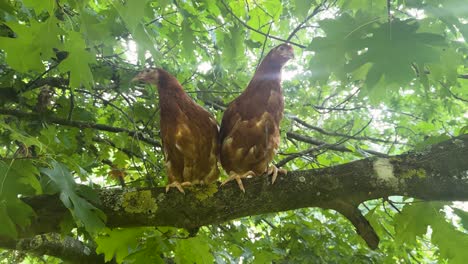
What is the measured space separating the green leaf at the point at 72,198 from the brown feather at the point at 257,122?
1074 millimetres

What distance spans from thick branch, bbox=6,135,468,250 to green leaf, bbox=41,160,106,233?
27 cm

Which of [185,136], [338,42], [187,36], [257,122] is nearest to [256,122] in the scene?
[257,122]

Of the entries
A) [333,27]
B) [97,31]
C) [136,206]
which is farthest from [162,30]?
[333,27]

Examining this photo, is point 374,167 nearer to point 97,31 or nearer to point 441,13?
point 441,13

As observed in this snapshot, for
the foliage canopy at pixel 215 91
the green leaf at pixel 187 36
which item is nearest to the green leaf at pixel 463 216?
the foliage canopy at pixel 215 91

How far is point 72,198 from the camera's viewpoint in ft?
5.87

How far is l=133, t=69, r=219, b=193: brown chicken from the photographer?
2.74m

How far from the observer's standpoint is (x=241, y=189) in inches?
83.4

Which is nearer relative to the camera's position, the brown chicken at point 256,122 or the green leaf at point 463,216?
the green leaf at point 463,216

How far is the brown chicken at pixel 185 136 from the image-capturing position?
2.74 metres

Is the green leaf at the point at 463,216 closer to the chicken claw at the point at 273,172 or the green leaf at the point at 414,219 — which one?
the green leaf at the point at 414,219

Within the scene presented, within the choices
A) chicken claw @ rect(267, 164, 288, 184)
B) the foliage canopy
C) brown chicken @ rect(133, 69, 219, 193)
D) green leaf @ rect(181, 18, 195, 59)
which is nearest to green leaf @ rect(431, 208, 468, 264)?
the foliage canopy

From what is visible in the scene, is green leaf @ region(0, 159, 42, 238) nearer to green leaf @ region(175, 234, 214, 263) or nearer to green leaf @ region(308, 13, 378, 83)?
green leaf @ region(175, 234, 214, 263)

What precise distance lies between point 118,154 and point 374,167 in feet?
8.20
